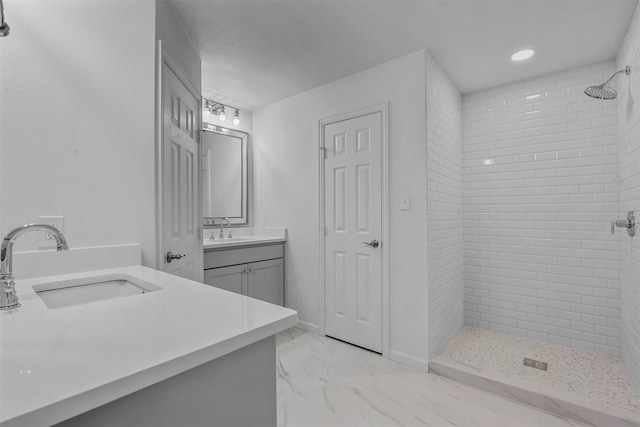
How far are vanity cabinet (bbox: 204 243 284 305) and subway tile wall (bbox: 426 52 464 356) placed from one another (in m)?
1.53

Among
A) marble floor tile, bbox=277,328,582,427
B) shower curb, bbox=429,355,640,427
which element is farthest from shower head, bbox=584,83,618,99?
marble floor tile, bbox=277,328,582,427

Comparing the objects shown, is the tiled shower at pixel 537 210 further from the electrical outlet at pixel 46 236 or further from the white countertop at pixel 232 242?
the electrical outlet at pixel 46 236

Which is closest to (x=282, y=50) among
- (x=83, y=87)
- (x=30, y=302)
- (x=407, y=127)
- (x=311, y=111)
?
(x=311, y=111)

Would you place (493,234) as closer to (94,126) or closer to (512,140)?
(512,140)

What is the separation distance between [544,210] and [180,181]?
2931 mm

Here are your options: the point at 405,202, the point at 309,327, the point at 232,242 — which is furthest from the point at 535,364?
the point at 232,242

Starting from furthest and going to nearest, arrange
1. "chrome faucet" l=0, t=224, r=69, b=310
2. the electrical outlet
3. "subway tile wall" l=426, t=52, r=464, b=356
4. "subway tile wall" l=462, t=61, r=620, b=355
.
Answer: "subway tile wall" l=462, t=61, r=620, b=355
"subway tile wall" l=426, t=52, r=464, b=356
the electrical outlet
"chrome faucet" l=0, t=224, r=69, b=310

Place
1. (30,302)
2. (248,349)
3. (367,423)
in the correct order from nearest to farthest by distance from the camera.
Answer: (248,349)
(30,302)
(367,423)

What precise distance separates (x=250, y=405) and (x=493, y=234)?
2903mm

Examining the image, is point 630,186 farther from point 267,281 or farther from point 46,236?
point 46,236

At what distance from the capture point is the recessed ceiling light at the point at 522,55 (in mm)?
2341

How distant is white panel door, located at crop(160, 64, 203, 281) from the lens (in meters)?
1.78

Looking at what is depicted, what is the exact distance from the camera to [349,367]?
93.5 inches

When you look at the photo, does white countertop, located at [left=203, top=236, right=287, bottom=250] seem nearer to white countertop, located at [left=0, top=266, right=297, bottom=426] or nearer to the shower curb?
white countertop, located at [left=0, top=266, right=297, bottom=426]
